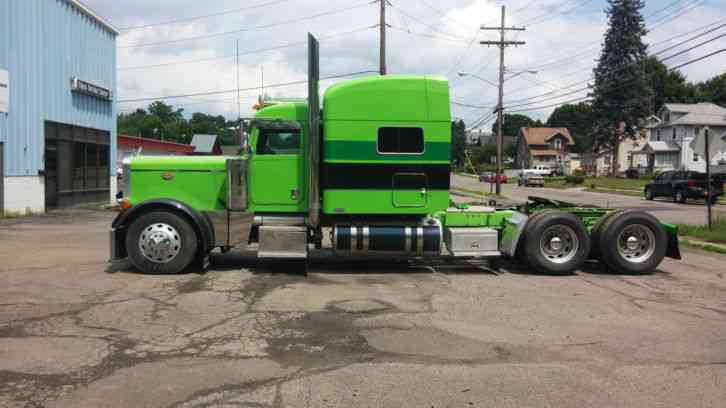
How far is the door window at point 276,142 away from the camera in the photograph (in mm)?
10164

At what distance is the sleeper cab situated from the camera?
32.1 ft

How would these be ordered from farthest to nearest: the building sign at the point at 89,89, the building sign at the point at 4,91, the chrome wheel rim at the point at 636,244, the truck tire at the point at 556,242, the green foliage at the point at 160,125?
the green foliage at the point at 160,125
the building sign at the point at 89,89
the building sign at the point at 4,91
the chrome wheel rim at the point at 636,244
the truck tire at the point at 556,242

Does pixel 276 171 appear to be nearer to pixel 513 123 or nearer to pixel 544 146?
pixel 544 146

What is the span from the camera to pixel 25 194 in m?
22.0

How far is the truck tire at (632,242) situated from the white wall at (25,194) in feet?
62.1

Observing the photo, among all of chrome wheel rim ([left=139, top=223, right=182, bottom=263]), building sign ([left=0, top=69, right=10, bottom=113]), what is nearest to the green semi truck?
chrome wheel rim ([left=139, top=223, right=182, bottom=263])

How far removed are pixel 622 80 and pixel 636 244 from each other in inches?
2660

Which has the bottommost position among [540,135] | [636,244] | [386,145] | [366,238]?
[636,244]

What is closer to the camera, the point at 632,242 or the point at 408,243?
the point at 408,243

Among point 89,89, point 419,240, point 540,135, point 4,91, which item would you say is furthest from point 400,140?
point 540,135

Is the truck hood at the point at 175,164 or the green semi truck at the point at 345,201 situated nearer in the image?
the green semi truck at the point at 345,201

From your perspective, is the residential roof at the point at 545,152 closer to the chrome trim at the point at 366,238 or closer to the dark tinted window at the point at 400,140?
the dark tinted window at the point at 400,140

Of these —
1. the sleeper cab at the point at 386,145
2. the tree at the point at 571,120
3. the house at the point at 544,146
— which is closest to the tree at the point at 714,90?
the house at the point at 544,146

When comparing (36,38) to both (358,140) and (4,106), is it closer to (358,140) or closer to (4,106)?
(4,106)
